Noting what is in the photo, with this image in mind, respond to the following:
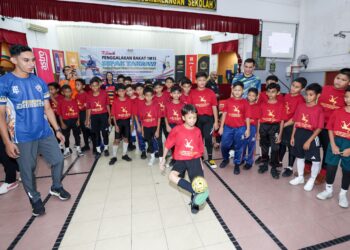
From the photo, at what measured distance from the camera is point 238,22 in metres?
6.91

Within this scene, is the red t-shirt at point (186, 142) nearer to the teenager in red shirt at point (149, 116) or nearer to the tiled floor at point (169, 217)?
the tiled floor at point (169, 217)

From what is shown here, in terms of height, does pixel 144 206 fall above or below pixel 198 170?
below

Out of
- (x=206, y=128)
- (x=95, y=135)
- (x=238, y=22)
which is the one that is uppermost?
(x=238, y=22)

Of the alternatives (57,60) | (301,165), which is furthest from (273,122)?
(57,60)

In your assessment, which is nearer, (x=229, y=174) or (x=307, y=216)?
(x=307, y=216)

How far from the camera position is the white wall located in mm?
6270

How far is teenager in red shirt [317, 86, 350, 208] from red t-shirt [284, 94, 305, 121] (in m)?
0.75

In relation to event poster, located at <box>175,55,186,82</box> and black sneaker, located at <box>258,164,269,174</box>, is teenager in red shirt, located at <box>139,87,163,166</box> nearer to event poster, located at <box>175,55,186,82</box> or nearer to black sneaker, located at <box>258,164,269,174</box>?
black sneaker, located at <box>258,164,269,174</box>

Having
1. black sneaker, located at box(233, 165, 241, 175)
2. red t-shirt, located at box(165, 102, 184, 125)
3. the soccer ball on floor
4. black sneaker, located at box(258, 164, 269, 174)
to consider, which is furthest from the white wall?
the soccer ball on floor

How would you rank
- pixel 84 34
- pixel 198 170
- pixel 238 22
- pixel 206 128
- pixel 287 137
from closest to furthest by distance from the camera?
pixel 198 170 → pixel 287 137 → pixel 206 128 → pixel 238 22 → pixel 84 34

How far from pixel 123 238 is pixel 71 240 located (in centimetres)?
53

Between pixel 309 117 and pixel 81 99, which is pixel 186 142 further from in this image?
pixel 81 99

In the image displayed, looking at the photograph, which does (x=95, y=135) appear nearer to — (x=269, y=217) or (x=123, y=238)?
Result: (x=123, y=238)

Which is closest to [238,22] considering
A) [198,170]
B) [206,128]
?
[206,128]
